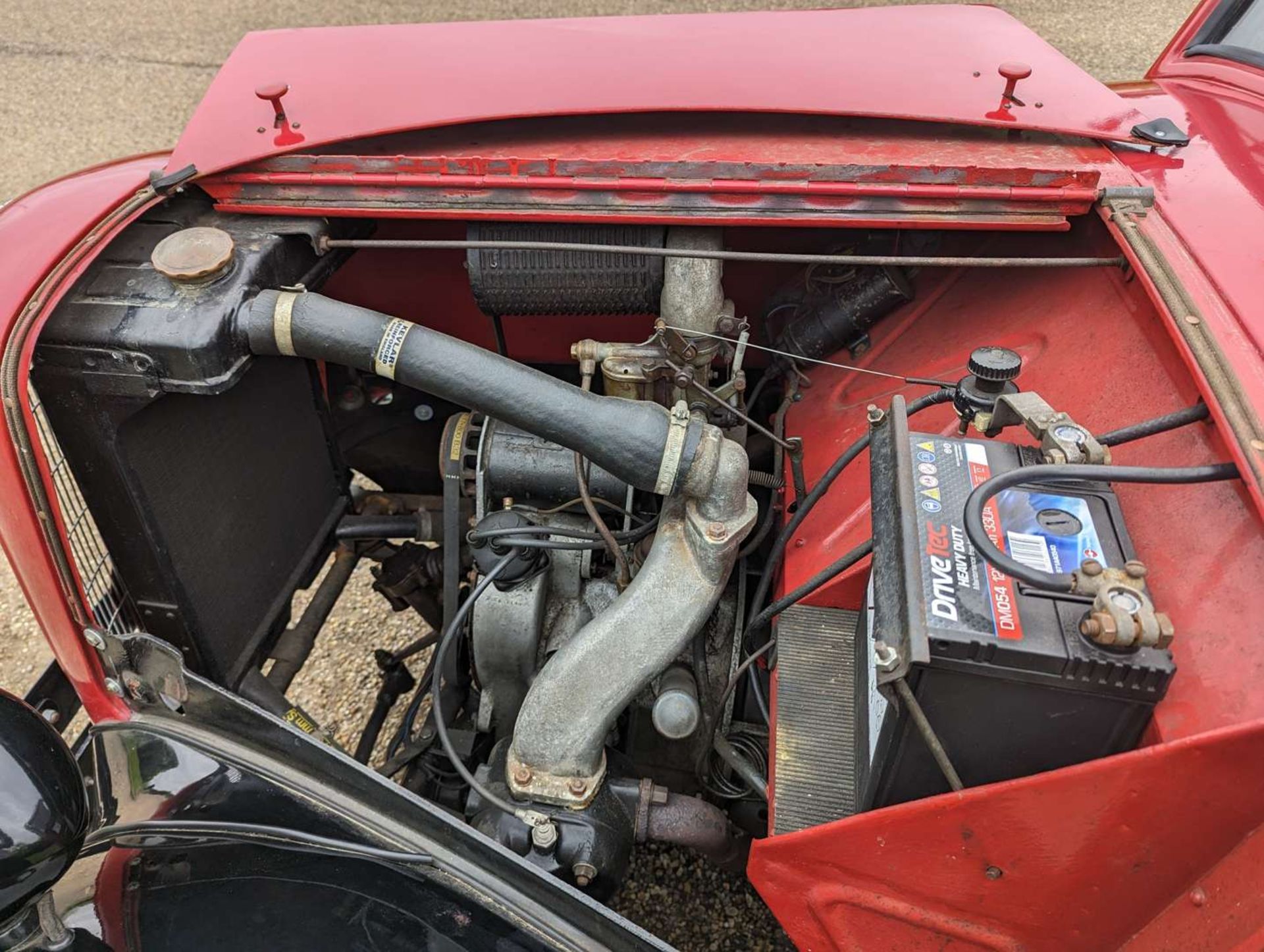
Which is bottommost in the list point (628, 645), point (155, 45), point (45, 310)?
point (628, 645)

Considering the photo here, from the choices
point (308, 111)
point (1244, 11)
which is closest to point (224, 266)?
point (308, 111)

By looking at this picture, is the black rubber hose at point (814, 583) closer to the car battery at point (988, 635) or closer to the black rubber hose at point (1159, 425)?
the car battery at point (988, 635)

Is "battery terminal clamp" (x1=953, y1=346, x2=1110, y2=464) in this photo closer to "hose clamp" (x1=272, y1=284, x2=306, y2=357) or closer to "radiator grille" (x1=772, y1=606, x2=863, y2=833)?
"radiator grille" (x1=772, y1=606, x2=863, y2=833)

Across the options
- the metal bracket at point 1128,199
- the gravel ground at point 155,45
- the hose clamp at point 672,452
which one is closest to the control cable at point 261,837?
the hose clamp at point 672,452

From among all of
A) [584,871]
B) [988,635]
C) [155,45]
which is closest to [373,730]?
[584,871]

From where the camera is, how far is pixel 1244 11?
214cm

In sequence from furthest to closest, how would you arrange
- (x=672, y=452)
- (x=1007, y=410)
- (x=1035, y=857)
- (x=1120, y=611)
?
(x=672, y=452) → (x=1007, y=410) → (x=1035, y=857) → (x=1120, y=611)

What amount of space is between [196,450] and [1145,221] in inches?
64.5

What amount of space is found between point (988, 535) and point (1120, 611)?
17 centimetres

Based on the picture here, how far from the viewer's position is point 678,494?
1.43 metres

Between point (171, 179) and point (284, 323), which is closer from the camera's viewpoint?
point (284, 323)

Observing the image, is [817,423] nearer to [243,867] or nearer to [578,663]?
[578,663]

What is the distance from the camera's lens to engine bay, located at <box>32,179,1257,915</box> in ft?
3.40

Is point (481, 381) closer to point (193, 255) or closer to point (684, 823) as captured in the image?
point (193, 255)
